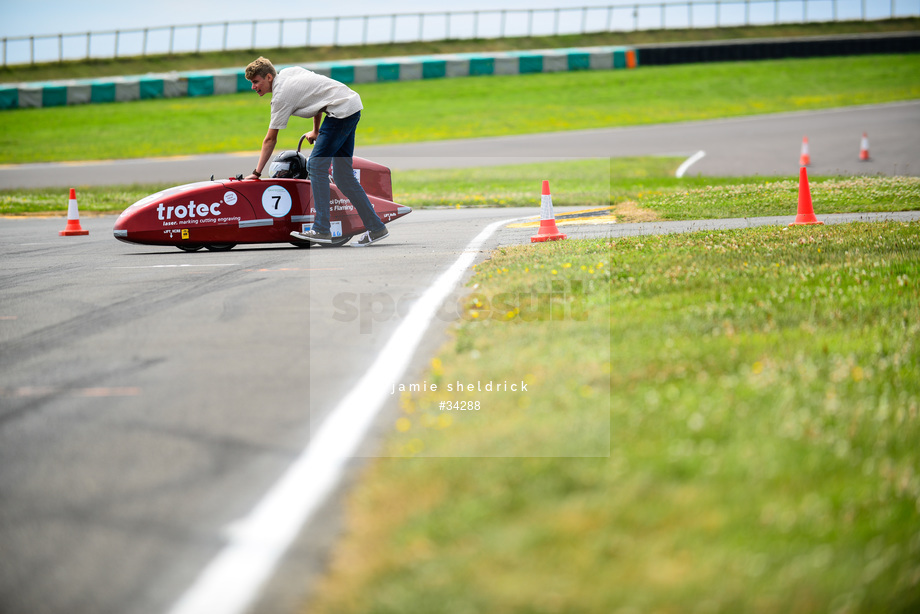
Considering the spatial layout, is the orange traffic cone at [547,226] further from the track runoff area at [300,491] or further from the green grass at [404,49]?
the green grass at [404,49]

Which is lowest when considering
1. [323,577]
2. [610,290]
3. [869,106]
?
[323,577]

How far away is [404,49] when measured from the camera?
190ft

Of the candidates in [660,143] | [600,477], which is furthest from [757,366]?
[660,143]

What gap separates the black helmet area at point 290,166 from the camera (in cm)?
1050

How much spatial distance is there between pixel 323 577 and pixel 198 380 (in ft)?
7.13

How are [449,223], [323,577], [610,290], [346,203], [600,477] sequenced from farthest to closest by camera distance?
[449,223], [346,203], [610,290], [600,477], [323,577]

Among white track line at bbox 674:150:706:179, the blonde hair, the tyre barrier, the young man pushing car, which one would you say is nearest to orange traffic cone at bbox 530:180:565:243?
the young man pushing car

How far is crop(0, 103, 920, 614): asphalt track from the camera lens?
2.56 m

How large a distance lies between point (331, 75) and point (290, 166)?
36.3 meters

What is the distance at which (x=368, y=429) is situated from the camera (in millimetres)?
3592

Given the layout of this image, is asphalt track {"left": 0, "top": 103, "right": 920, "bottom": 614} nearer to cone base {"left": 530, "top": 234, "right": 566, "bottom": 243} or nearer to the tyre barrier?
cone base {"left": 530, "top": 234, "right": 566, "bottom": 243}

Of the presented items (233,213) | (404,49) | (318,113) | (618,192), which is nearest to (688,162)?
(618,192)

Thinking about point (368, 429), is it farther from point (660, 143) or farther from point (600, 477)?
point (660, 143)

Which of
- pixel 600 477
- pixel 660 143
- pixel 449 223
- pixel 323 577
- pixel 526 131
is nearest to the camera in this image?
pixel 323 577
